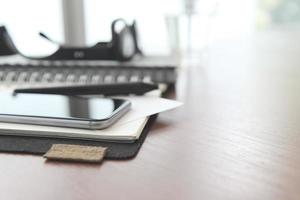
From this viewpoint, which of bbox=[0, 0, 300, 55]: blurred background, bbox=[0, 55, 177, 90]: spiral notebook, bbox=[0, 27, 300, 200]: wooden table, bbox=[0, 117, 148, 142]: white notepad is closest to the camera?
bbox=[0, 27, 300, 200]: wooden table

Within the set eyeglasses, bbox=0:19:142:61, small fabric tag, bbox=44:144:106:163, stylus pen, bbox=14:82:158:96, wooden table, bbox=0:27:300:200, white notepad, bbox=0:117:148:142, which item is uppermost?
eyeglasses, bbox=0:19:142:61

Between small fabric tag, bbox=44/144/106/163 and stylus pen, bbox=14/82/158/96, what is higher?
stylus pen, bbox=14/82/158/96

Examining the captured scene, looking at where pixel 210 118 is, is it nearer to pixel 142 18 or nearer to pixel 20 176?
pixel 20 176

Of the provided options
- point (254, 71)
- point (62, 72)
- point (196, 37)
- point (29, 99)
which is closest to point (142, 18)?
point (196, 37)

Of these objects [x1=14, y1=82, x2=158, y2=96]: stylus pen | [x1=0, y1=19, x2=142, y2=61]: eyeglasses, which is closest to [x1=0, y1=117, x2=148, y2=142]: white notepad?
[x1=14, y1=82, x2=158, y2=96]: stylus pen

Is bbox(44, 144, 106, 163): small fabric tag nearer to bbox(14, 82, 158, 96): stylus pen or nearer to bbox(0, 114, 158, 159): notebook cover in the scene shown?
bbox(0, 114, 158, 159): notebook cover

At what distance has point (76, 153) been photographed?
392mm

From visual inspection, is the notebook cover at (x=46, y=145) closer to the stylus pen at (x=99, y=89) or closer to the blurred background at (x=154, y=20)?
the stylus pen at (x=99, y=89)

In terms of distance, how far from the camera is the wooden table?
1.07ft

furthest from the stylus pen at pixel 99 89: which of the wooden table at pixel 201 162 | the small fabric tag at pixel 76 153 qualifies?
the small fabric tag at pixel 76 153

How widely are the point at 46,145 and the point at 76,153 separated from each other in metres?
0.04

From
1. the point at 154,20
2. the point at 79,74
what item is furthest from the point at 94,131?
the point at 154,20

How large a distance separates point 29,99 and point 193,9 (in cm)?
60

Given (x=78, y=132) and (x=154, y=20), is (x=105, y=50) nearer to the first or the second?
(x=78, y=132)
